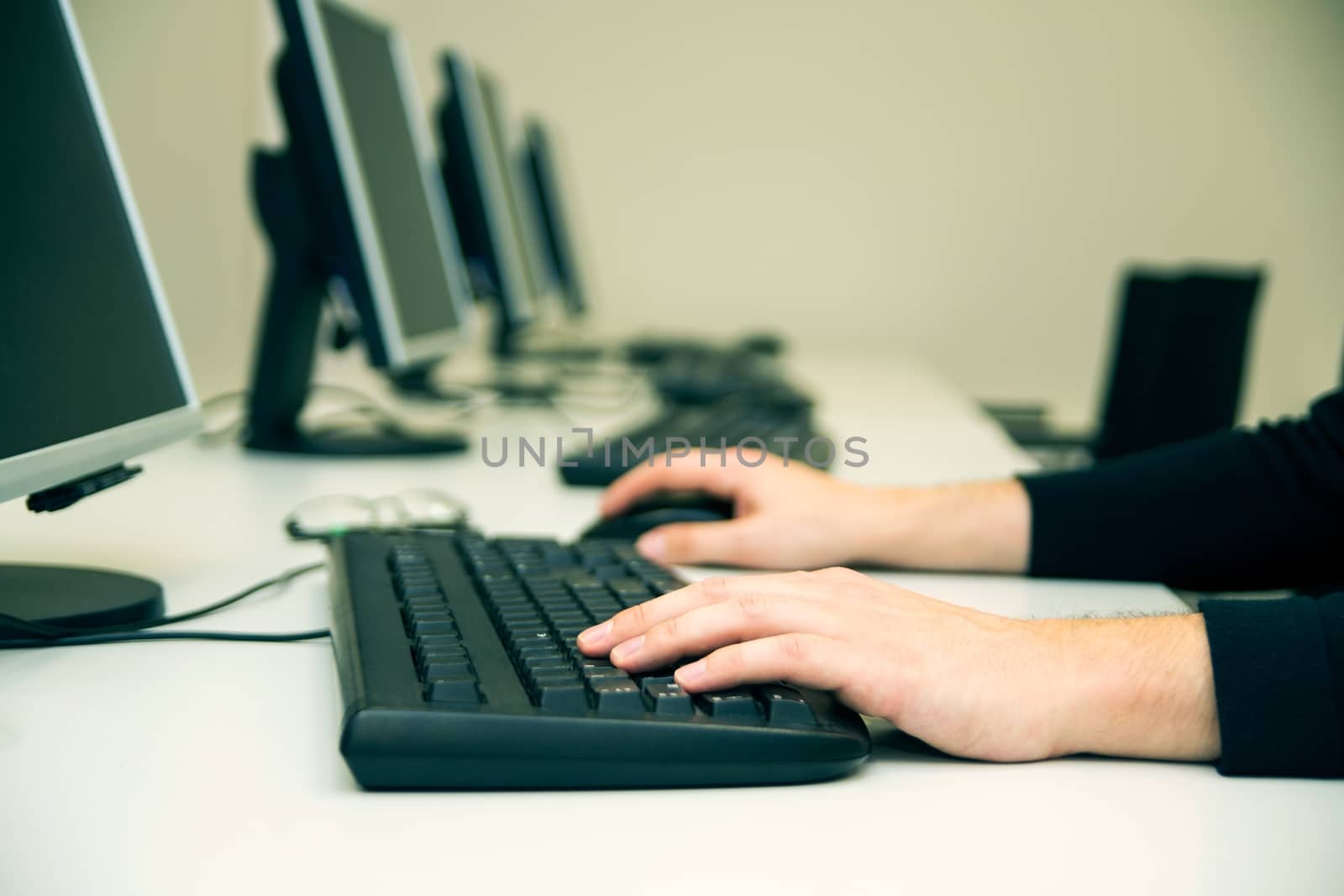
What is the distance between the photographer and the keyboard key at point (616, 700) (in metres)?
0.48

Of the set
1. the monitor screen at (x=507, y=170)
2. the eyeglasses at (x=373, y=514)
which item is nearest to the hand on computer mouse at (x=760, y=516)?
the eyeglasses at (x=373, y=514)

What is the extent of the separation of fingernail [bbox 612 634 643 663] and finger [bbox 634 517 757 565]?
318 mm

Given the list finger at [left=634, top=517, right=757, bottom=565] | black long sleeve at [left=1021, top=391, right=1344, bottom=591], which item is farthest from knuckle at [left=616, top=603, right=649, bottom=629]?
black long sleeve at [left=1021, top=391, right=1344, bottom=591]

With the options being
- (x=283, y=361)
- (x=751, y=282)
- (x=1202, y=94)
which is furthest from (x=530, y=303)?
(x=1202, y=94)

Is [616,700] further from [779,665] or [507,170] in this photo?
[507,170]

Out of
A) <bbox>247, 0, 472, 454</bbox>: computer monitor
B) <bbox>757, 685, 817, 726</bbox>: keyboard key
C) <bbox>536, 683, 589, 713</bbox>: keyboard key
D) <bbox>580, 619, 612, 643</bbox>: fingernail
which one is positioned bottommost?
<bbox>757, 685, 817, 726</bbox>: keyboard key

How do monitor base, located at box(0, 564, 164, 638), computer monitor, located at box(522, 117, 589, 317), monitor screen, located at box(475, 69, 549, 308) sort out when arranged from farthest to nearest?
1. computer monitor, located at box(522, 117, 589, 317)
2. monitor screen, located at box(475, 69, 549, 308)
3. monitor base, located at box(0, 564, 164, 638)

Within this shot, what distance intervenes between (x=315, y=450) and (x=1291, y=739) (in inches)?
37.9

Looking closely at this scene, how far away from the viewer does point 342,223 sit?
3.71ft

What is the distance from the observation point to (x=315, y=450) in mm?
1221

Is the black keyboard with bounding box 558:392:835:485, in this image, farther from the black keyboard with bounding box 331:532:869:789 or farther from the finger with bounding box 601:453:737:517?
the black keyboard with bounding box 331:532:869:789

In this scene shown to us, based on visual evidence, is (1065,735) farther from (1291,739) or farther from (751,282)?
(751,282)

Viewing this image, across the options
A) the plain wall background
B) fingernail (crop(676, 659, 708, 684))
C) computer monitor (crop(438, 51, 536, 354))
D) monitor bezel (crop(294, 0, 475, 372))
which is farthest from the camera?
the plain wall background

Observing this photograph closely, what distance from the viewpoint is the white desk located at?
0.41 metres
